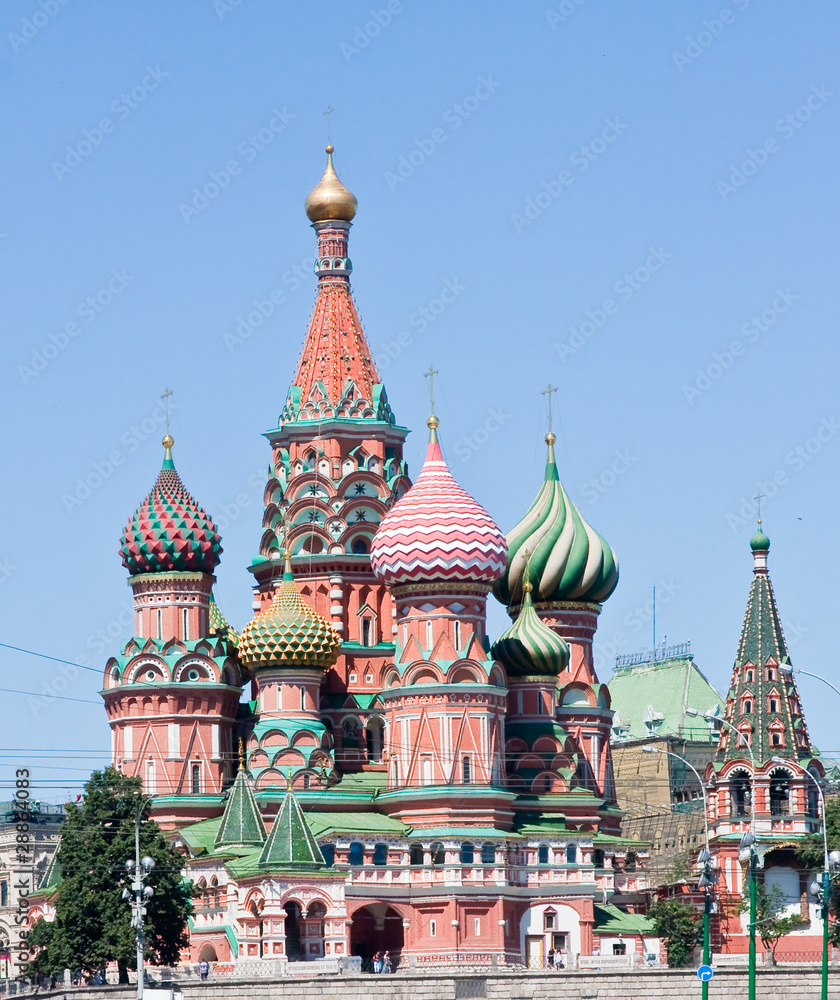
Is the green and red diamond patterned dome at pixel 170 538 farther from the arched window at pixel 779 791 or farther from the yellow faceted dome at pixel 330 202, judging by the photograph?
the arched window at pixel 779 791

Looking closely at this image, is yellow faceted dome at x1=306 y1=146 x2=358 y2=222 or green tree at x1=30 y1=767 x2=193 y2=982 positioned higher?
yellow faceted dome at x1=306 y1=146 x2=358 y2=222

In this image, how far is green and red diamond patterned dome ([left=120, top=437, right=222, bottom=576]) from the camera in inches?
3209

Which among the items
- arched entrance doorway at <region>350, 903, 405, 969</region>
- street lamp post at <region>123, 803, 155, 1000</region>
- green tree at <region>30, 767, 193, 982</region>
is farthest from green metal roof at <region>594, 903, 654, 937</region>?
street lamp post at <region>123, 803, 155, 1000</region>

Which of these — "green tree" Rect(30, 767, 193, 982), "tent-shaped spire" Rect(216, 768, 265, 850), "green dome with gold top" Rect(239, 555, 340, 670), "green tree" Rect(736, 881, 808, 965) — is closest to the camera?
"green tree" Rect(30, 767, 193, 982)

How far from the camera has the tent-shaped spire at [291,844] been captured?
73.0 metres

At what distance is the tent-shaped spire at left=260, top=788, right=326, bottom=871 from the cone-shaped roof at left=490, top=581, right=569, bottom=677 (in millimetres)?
11227

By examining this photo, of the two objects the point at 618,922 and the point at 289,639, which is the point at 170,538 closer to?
the point at 289,639

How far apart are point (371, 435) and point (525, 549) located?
6.83 meters

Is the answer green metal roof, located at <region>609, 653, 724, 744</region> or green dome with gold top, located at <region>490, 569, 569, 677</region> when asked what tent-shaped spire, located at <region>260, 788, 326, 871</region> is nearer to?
green dome with gold top, located at <region>490, 569, 569, 677</region>

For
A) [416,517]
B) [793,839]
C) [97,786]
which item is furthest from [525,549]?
[97,786]

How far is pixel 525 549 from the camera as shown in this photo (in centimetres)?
8694

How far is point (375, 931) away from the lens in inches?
3068

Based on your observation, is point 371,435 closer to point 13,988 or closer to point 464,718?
point 464,718

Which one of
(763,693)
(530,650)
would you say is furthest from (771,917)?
(530,650)
